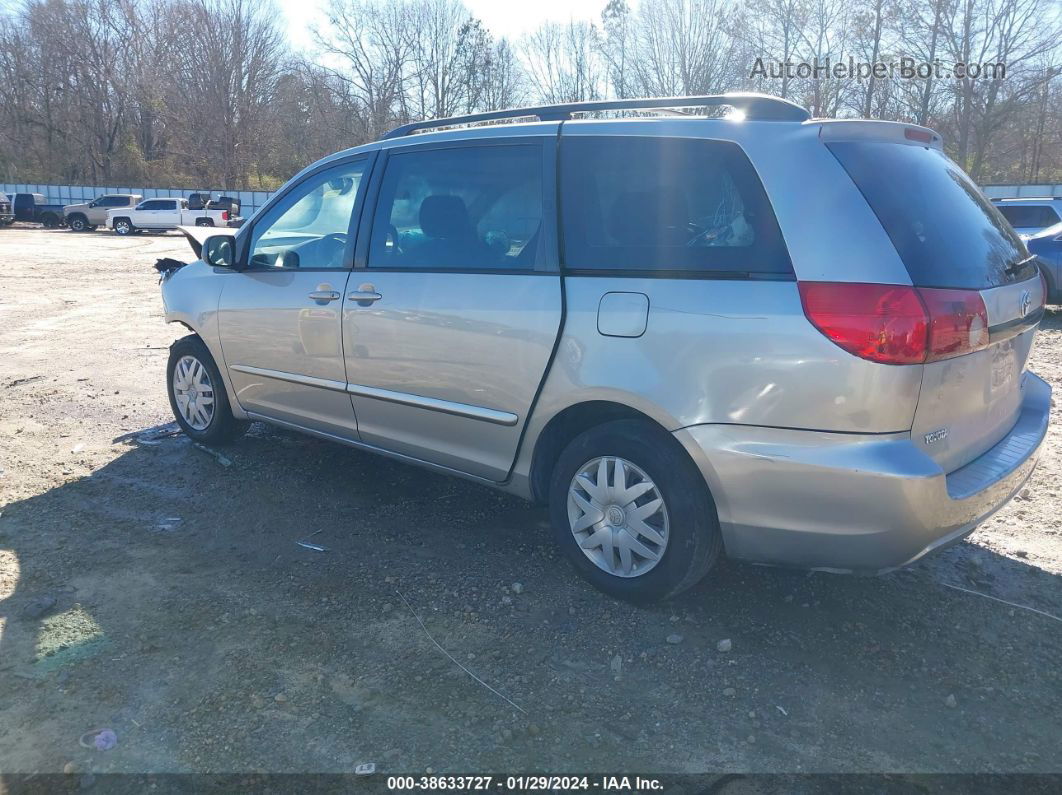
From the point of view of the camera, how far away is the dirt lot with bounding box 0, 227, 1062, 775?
253 centimetres

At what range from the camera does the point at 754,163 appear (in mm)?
2902

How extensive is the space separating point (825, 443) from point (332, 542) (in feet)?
Answer: 7.91

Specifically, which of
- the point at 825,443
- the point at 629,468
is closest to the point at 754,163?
the point at 825,443

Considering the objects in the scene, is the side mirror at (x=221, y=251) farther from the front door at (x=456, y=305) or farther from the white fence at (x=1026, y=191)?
the white fence at (x=1026, y=191)

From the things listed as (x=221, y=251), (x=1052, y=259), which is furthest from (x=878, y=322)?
(x=1052, y=259)

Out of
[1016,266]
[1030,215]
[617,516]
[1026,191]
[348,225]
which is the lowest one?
[617,516]

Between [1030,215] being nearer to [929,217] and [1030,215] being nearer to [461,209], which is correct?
[929,217]

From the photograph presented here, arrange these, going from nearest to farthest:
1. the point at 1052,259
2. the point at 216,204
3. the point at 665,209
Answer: the point at 665,209
the point at 1052,259
the point at 216,204

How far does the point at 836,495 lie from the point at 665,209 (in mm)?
1253

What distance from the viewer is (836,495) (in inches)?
105

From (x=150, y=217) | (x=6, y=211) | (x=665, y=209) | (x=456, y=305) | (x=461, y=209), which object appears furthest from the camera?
(x=6, y=211)

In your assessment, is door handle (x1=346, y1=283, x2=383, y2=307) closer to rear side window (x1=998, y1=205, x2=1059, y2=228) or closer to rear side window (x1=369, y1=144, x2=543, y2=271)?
rear side window (x1=369, y1=144, x2=543, y2=271)

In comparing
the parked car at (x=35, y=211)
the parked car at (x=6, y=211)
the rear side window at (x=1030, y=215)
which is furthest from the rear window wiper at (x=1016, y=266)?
the parked car at (x=35, y=211)

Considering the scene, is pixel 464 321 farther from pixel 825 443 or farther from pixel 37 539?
pixel 37 539
